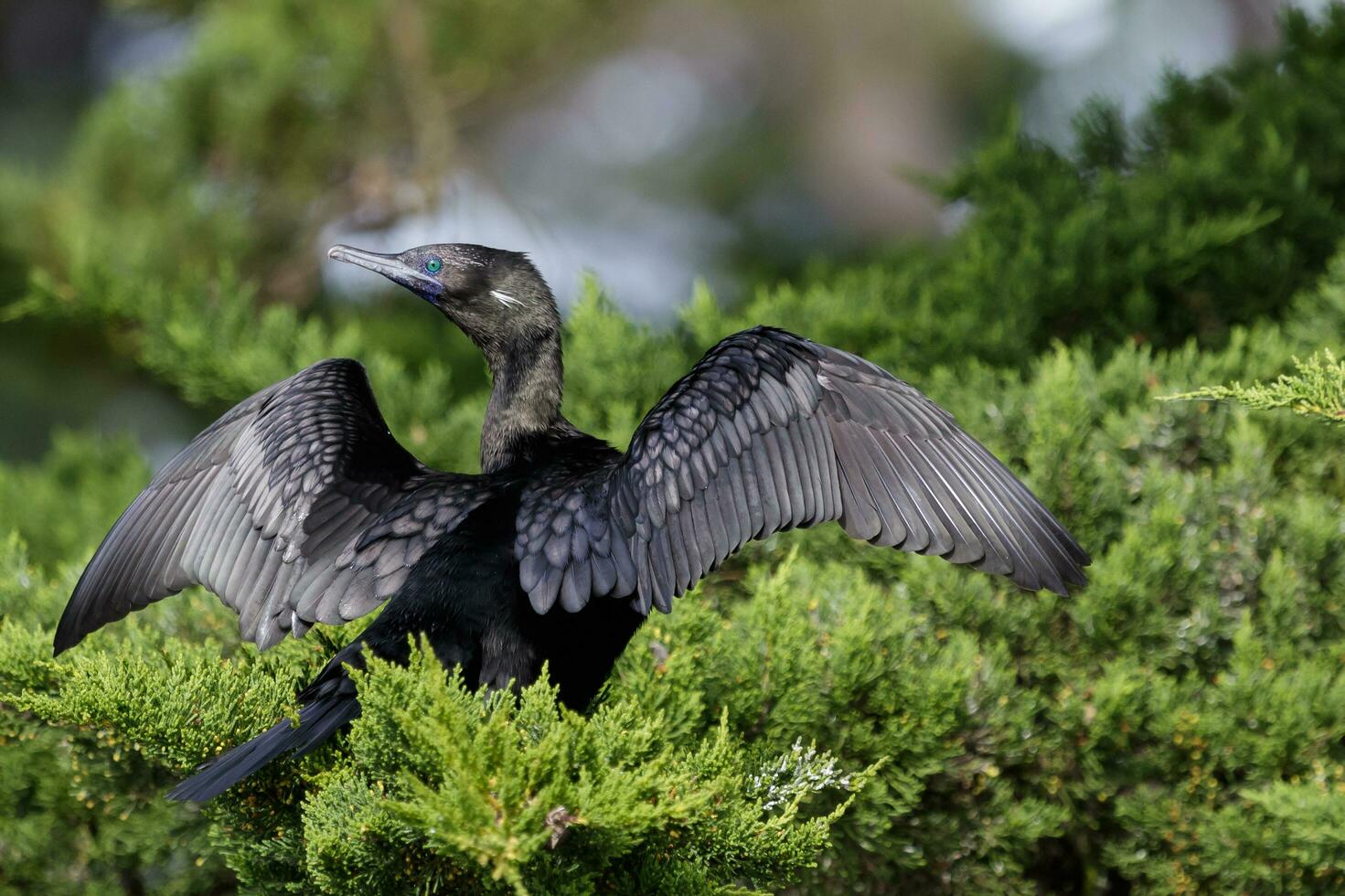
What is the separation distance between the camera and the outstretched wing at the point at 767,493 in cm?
228

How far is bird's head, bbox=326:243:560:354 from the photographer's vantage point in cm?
285

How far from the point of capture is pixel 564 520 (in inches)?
92.7

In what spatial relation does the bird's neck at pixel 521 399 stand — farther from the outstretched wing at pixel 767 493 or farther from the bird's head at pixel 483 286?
the outstretched wing at pixel 767 493

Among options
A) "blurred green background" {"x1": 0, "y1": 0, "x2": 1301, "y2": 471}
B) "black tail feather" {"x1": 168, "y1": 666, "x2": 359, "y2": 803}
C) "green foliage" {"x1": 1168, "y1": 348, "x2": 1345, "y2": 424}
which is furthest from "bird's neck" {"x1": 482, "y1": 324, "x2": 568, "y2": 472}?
"blurred green background" {"x1": 0, "y1": 0, "x2": 1301, "y2": 471}

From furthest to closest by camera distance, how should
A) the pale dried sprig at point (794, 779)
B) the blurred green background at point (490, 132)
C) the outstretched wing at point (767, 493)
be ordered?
the blurred green background at point (490, 132) → the outstretched wing at point (767, 493) → the pale dried sprig at point (794, 779)

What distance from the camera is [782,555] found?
3.64m

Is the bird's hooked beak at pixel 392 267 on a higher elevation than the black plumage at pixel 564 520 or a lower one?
higher

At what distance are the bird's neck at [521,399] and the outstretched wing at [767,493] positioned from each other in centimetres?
36

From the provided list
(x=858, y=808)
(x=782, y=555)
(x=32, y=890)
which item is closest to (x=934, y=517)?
(x=858, y=808)

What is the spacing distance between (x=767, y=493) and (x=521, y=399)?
726mm

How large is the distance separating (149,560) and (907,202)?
718 cm

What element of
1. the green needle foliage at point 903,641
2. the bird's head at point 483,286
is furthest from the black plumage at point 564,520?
the bird's head at point 483,286

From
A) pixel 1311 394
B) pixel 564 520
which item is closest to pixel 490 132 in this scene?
pixel 564 520

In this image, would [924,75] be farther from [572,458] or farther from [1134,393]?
[572,458]
